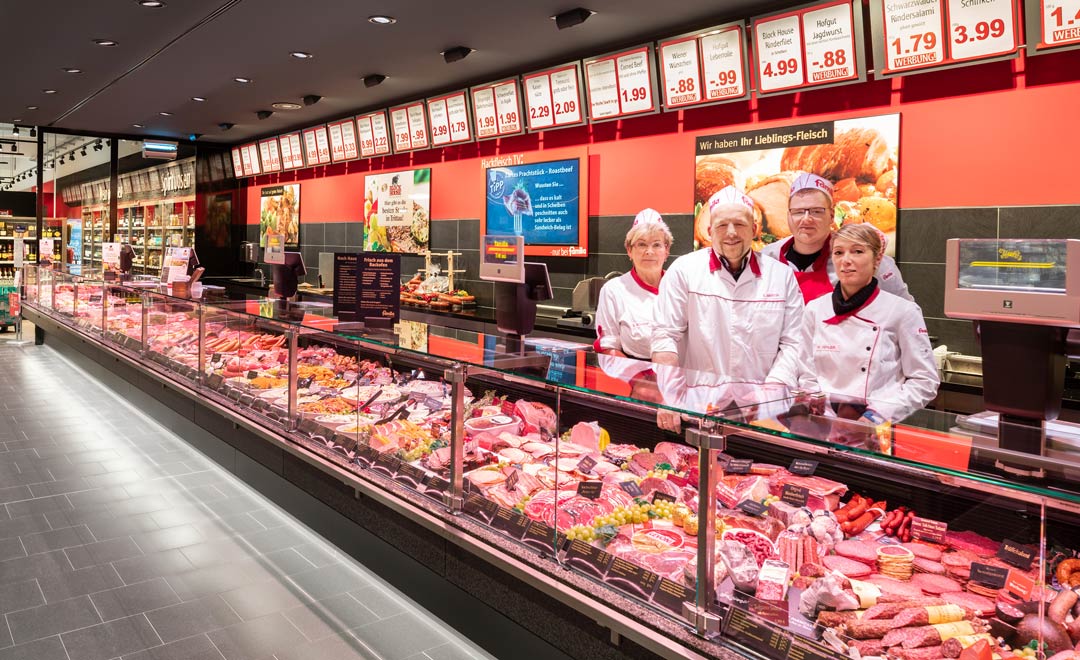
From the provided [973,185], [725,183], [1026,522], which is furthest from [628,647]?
[725,183]

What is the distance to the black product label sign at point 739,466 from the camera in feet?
5.79

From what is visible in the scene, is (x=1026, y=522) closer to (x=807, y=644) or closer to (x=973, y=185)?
(x=807, y=644)

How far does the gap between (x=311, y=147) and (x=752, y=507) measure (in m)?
8.88

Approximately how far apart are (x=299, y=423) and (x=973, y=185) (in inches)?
149

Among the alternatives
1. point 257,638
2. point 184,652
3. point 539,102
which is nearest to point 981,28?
point 539,102

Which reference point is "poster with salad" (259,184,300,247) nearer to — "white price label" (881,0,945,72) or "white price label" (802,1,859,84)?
"white price label" (802,1,859,84)

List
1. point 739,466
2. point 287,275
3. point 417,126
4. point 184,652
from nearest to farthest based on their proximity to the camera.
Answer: point 739,466 < point 184,652 < point 287,275 < point 417,126

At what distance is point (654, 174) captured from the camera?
558 centimetres

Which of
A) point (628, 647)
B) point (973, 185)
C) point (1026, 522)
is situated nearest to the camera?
point (1026, 522)

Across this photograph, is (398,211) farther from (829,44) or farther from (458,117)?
(829,44)

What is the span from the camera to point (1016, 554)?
1564 mm

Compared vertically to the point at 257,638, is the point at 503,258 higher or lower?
higher

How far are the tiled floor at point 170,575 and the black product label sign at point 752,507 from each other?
4.33ft

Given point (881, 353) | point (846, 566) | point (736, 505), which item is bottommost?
point (846, 566)
